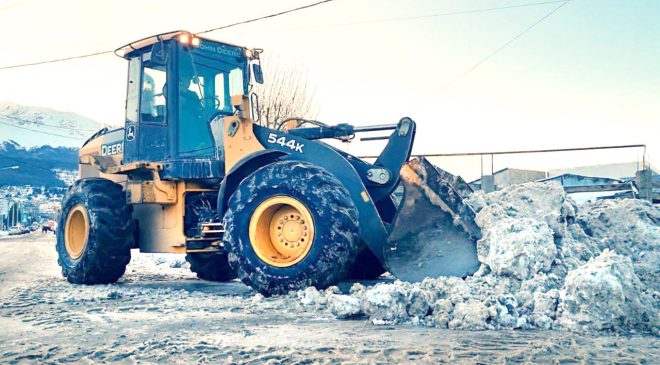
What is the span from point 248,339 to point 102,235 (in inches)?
180

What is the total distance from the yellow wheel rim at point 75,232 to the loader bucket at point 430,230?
4934 millimetres

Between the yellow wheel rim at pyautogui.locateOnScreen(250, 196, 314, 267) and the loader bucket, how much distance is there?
2.92 ft

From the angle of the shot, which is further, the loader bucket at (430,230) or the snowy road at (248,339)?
the loader bucket at (430,230)

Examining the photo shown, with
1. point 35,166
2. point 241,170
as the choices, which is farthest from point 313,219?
point 35,166

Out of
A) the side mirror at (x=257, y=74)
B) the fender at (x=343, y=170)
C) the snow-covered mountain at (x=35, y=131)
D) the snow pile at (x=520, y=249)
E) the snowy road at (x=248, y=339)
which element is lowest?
the snowy road at (x=248, y=339)

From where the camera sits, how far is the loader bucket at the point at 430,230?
19.4ft

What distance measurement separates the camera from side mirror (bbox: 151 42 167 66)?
7.94 metres

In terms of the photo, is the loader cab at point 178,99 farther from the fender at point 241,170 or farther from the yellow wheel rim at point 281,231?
the yellow wheel rim at point 281,231

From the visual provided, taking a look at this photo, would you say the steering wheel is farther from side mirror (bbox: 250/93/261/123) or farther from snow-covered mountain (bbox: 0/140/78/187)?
snow-covered mountain (bbox: 0/140/78/187)

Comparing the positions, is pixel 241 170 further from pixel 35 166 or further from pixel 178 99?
pixel 35 166

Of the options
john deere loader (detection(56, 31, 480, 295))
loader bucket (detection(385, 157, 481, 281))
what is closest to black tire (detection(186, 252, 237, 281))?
john deere loader (detection(56, 31, 480, 295))

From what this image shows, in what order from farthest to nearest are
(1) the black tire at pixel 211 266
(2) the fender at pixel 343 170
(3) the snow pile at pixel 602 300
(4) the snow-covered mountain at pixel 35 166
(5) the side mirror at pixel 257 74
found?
(4) the snow-covered mountain at pixel 35 166 → (1) the black tire at pixel 211 266 → (5) the side mirror at pixel 257 74 → (2) the fender at pixel 343 170 → (3) the snow pile at pixel 602 300

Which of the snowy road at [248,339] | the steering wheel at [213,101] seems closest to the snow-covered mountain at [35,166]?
the steering wheel at [213,101]

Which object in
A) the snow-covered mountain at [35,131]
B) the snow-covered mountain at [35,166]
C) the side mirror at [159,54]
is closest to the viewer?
the side mirror at [159,54]
